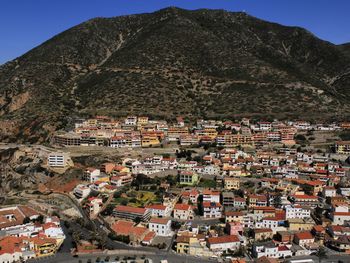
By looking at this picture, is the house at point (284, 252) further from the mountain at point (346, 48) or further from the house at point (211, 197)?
the mountain at point (346, 48)

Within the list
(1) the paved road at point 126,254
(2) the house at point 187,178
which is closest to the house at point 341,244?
(1) the paved road at point 126,254

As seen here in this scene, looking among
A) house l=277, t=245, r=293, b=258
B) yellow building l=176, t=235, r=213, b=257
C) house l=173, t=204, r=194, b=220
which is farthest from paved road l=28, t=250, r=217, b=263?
house l=173, t=204, r=194, b=220

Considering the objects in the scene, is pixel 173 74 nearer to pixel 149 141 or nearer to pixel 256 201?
pixel 149 141

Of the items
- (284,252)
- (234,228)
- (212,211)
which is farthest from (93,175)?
(284,252)

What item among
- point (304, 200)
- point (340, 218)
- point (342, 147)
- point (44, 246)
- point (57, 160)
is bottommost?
point (44, 246)

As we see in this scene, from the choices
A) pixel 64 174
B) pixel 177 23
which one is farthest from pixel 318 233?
pixel 177 23

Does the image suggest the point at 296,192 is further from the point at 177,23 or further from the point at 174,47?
the point at 177,23
